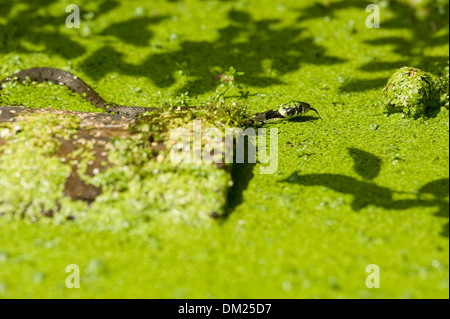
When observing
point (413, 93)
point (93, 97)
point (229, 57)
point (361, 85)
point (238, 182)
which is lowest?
point (238, 182)

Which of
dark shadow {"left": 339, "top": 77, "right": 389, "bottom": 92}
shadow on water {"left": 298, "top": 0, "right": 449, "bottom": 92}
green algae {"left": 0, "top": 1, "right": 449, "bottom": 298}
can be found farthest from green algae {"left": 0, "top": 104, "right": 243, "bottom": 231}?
shadow on water {"left": 298, "top": 0, "right": 449, "bottom": 92}

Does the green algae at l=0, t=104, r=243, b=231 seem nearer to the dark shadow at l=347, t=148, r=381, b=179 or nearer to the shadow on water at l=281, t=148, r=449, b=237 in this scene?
the shadow on water at l=281, t=148, r=449, b=237

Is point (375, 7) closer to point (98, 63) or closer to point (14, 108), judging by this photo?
point (98, 63)

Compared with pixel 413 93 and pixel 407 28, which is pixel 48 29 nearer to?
pixel 413 93

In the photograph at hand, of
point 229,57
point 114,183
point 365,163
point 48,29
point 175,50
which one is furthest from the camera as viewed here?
point 48,29

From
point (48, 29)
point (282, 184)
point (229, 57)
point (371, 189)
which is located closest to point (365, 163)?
point (371, 189)

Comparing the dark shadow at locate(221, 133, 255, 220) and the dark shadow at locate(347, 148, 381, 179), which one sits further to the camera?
the dark shadow at locate(347, 148, 381, 179)
